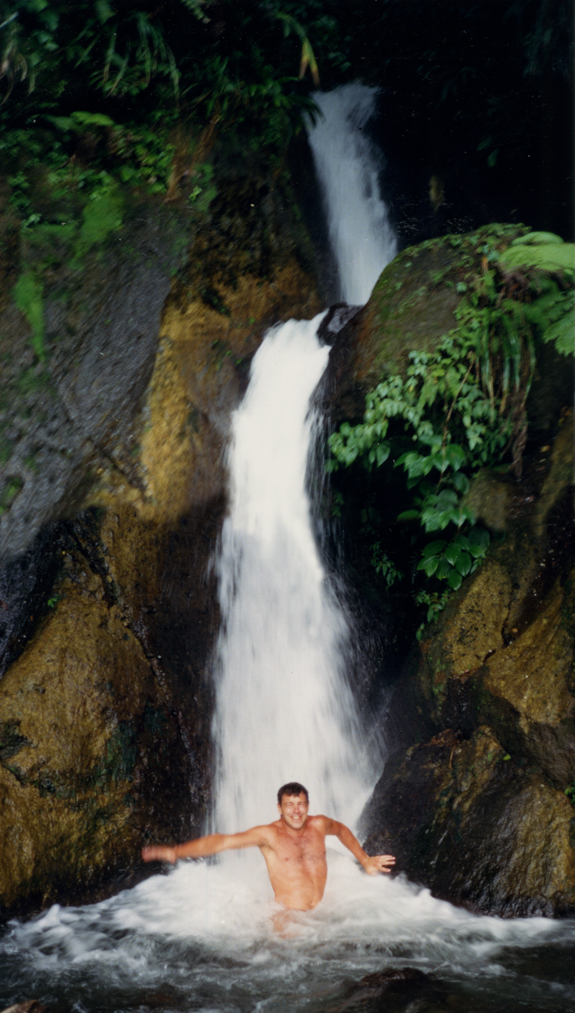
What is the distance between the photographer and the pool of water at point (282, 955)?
309cm

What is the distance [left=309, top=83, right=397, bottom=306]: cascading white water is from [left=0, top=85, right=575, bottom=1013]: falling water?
6.70 feet

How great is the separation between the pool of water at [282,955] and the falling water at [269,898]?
0.04 feet

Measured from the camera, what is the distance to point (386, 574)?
20.6ft

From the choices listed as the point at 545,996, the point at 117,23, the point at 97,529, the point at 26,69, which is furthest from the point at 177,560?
the point at 117,23

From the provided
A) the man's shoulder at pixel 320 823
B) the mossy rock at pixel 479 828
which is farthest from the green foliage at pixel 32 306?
the mossy rock at pixel 479 828

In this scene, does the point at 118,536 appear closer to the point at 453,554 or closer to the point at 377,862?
the point at 453,554

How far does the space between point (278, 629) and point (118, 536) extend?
1.75 m

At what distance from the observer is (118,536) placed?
5371 millimetres

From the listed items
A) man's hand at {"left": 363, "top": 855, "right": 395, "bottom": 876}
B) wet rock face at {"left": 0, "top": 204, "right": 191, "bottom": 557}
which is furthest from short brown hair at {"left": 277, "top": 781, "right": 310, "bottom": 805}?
wet rock face at {"left": 0, "top": 204, "right": 191, "bottom": 557}

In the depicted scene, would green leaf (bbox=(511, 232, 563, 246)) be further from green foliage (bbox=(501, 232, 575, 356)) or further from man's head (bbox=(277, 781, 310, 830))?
man's head (bbox=(277, 781, 310, 830))

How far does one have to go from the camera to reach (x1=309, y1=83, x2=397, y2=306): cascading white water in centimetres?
882

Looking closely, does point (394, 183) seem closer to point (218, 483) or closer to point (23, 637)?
point (218, 483)

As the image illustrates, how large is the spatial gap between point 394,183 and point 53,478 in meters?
6.30

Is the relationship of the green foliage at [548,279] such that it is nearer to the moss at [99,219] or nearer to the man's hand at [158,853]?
the moss at [99,219]
